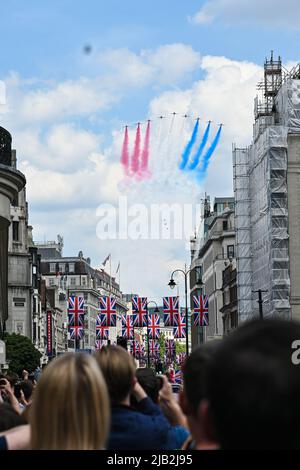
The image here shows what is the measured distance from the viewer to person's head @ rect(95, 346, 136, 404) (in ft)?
21.2

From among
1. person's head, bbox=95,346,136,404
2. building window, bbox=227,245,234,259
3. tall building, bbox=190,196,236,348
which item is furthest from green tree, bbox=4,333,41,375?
person's head, bbox=95,346,136,404

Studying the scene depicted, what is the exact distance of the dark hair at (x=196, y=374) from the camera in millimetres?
4293

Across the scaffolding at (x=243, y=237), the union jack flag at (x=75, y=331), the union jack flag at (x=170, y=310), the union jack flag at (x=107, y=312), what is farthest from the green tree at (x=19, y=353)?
the union jack flag at (x=75, y=331)

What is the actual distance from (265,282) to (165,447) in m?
87.8

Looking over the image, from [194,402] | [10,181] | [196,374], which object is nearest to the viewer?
[194,402]

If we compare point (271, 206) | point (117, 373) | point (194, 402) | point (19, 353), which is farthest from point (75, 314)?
point (194, 402)

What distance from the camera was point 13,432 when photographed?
5336mm

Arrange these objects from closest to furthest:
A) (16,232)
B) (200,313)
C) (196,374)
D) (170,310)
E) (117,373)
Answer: (196,374) < (117,373) < (200,313) < (170,310) < (16,232)

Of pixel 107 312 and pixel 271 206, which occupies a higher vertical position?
Result: pixel 271 206

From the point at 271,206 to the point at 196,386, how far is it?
292 feet

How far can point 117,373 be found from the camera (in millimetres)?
6480

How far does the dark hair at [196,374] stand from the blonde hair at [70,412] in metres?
0.36

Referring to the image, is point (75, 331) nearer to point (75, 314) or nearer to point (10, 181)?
point (75, 314)

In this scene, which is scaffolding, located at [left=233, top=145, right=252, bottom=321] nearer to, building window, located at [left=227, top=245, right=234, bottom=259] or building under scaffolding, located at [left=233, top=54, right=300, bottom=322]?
building under scaffolding, located at [left=233, top=54, right=300, bottom=322]
